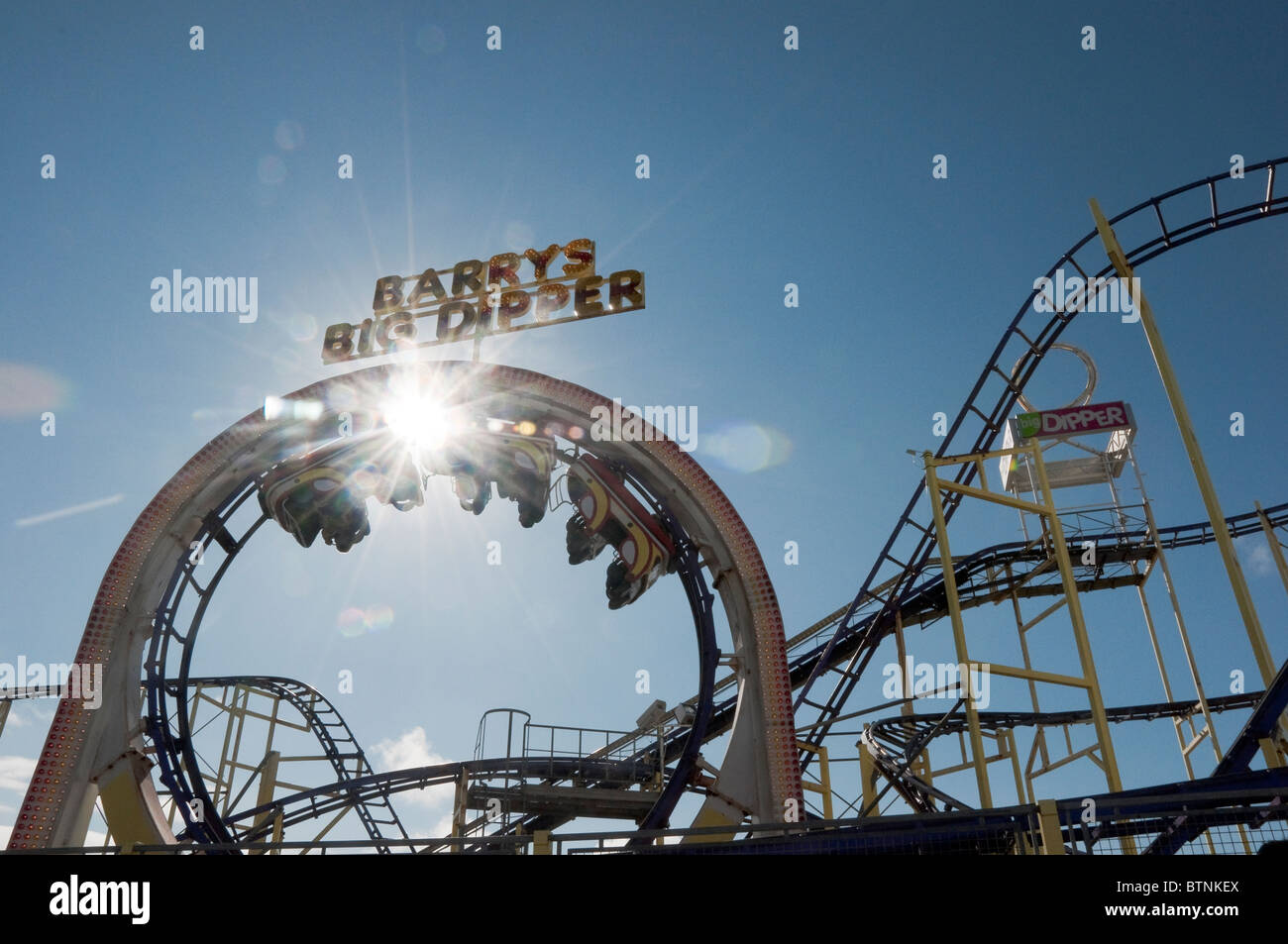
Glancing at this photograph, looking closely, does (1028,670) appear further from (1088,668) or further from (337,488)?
(337,488)

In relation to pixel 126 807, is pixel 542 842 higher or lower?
lower

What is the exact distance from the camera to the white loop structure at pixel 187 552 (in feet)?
36.6

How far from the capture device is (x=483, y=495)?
13844 millimetres

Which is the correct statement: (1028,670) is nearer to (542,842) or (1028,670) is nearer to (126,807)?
(542,842)

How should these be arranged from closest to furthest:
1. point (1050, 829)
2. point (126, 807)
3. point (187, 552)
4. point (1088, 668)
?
point (1050, 829)
point (1088, 668)
point (126, 807)
point (187, 552)

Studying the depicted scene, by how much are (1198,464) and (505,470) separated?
8.91 metres

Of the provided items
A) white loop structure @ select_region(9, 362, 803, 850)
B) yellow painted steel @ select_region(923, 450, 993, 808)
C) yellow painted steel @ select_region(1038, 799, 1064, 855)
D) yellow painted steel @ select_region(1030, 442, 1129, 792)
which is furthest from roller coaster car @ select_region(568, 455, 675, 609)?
yellow painted steel @ select_region(1038, 799, 1064, 855)

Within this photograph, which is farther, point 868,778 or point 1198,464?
point 868,778

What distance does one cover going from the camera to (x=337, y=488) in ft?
43.8

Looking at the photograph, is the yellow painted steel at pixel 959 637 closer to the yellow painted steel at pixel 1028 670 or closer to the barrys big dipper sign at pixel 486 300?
the yellow painted steel at pixel 1028 670

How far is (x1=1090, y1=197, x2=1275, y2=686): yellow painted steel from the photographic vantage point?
9.88 m

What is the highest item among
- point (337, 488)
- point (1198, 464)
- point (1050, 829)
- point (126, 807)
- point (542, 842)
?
point (337, 488)

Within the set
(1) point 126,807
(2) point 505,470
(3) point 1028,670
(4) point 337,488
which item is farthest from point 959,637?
(1) point 126,807

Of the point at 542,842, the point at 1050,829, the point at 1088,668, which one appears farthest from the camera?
the point at 1088,668
